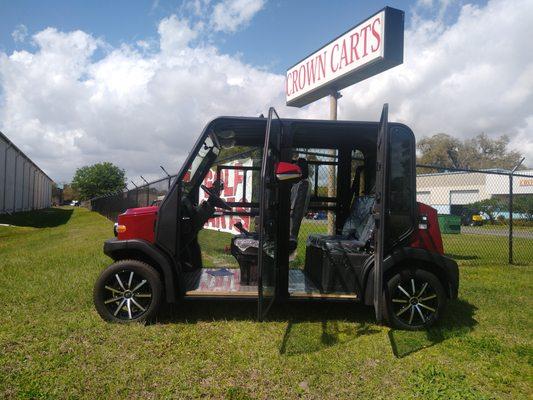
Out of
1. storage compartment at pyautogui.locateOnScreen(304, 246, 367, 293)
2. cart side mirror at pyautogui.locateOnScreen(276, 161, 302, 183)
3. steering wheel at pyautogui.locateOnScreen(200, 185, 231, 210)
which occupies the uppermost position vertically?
cart side mirror at pyautogui.locateOnScreen(276, 161, 302, 183)

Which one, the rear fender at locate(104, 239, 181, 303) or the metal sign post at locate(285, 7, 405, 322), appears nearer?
the rear fender at locate(104, 239, 181, 303)

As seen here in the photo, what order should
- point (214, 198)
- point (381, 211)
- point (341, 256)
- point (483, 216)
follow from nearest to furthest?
1. point (381, 211)
2. point (341, 256)
3. point (214, 198)
4. point (483, 216)

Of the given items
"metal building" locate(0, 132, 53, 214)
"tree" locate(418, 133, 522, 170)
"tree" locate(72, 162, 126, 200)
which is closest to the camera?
"metal building" locate(0, 132, 53, 214)

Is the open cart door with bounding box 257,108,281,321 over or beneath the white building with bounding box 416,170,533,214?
beneath

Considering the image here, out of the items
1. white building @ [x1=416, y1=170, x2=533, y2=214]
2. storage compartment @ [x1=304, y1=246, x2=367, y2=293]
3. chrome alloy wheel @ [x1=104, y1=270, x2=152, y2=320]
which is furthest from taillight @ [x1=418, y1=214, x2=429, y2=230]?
white building @ [x1=416, y1=170, x2=533, y2=214]

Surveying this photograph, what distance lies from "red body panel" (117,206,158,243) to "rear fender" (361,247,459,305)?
2.23m

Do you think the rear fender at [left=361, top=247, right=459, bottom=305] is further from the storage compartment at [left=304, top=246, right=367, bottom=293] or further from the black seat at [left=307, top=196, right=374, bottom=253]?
the black seat at [left=307, top=196, right=374, bottom=253]

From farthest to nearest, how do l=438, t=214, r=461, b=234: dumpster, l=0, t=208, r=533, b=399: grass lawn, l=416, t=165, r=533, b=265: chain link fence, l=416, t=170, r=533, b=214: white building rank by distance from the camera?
l=416, t=170, r=533, b=214: white building, l=438, t=214, r=461, b=234: dumpster, l=416, t=165, r=533, b=265: chain link fence, l=0, t=208, r=533, b=399: grass lawn

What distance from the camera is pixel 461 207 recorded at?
24953mm

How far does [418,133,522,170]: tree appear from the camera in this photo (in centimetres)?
5338

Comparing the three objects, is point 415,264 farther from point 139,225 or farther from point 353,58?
point 353,58

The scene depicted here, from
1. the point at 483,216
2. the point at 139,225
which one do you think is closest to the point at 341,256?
the point at 139,225

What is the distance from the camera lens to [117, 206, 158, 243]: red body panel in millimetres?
4422

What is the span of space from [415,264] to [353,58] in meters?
5.01
